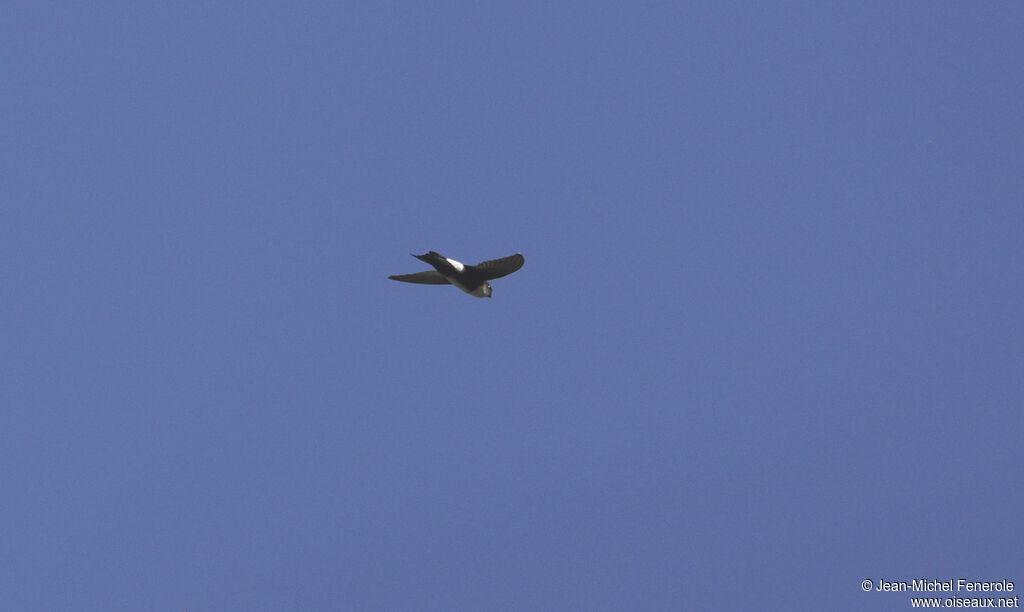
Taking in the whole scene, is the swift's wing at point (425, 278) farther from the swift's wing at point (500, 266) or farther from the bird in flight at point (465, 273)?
the swift's wing at point (500, 266)

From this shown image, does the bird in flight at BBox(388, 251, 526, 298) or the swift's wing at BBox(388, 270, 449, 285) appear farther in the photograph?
the swift's wing at BBox(388, 270, 449, 285)

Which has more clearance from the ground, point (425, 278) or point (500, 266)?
point (425, 278)

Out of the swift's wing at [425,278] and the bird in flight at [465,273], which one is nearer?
the bird in flight at [465,273]

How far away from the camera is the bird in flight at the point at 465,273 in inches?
2071

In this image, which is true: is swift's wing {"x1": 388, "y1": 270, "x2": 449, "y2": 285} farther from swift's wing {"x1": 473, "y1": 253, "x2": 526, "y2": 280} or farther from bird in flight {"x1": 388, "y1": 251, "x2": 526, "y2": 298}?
swift's wing {"x1": 473, "y1": 253, "x2": 526, "y2": 280}

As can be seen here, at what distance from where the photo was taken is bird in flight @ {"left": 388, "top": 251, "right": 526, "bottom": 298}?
5259 cm

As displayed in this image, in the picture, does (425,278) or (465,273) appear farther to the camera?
(425,278)

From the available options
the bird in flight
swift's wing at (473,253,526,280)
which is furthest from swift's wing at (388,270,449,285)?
swift's wing at (473,253,526,280)

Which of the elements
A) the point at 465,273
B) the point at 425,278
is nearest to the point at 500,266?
the point at 465,273

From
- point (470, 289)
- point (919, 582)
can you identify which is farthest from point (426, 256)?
point (919, 582)

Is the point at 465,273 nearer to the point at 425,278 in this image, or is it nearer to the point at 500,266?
the point at 500,266

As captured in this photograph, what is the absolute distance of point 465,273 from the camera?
178 ft

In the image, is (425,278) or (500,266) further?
(425,278)

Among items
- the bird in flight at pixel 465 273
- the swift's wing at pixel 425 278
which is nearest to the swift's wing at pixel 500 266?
the bird in flight at pixel 465 273
